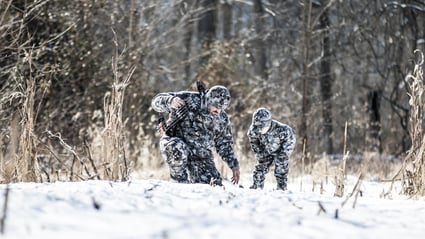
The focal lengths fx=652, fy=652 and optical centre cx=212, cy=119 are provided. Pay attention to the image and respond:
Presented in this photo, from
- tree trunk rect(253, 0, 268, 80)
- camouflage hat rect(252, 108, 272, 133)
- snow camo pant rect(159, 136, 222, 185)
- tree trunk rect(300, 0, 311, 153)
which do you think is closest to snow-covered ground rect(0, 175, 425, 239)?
snow camo pant rect(159, 136, 222, 185)

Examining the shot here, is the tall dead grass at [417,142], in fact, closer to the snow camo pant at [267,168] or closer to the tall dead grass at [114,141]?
the snow camo pant at [267,168]

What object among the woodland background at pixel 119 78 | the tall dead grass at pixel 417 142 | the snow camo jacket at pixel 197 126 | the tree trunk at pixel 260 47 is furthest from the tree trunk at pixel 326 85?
the tall dead grass at pixel 417 142

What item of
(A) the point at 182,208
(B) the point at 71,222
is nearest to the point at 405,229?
(A) the point at 182,208

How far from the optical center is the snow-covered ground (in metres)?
2.44

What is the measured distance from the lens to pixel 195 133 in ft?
17.8

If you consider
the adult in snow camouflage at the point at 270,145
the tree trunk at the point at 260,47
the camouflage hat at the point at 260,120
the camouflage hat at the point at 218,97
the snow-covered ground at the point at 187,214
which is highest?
the tree trunk at the point at 260,47

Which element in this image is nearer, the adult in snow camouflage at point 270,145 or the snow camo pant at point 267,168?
the adult in snow camouflage at point 270,145

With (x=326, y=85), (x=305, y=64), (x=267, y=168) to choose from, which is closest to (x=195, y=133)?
(x=267, y=168)

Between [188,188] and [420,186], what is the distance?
7.35 ft

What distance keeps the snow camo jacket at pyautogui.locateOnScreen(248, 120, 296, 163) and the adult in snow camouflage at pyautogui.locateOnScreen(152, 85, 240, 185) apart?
40 cm

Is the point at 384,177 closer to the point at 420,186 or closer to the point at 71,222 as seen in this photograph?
the point at 420,186

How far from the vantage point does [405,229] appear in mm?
2875

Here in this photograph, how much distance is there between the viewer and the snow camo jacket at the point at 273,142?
590 cm

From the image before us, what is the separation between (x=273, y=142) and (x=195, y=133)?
2.83 feet
